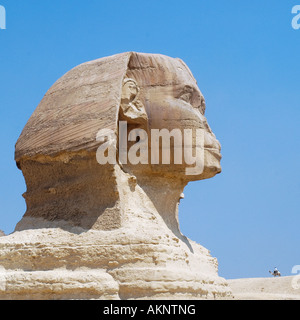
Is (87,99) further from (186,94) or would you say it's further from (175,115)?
(186,94)

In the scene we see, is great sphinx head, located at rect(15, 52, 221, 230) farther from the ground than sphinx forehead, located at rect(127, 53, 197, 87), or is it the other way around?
sphinx forehead, located at rect(127, 53, 197, 87)

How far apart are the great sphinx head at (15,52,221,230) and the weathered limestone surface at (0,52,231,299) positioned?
17 mm

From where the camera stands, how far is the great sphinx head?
858 centimetres

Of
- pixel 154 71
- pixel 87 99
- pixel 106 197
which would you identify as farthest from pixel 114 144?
pixel 154 71

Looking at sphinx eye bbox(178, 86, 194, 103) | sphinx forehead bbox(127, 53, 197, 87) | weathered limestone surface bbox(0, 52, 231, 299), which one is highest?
sphinx forehead bbox(127, 53, 197, 87)

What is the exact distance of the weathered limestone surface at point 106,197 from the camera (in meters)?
7.94

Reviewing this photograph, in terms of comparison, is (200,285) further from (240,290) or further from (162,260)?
(240,290)

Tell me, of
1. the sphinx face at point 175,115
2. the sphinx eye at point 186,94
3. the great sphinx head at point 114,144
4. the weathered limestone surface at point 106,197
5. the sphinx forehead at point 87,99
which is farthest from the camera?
the sphinx eye at point 186,94

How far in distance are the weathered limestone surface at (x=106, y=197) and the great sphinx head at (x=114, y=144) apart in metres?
0.02

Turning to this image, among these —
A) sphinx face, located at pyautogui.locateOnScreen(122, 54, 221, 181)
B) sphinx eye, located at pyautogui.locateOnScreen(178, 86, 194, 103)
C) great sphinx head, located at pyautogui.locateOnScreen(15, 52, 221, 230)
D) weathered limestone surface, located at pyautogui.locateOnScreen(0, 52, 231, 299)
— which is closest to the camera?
weathered limestone surface, located at pyautogui.locateOnScreen(0, 52, 231, 299)

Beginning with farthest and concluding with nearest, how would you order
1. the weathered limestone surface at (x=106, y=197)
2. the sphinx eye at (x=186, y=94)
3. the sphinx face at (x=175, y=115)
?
the sphinx eye at (x=186, y=94) < the sphinx face at (x=175, y=115) < the weathered limestone surface at (x=106, y=197)

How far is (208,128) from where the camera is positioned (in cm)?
988

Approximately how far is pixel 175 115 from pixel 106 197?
176 cm

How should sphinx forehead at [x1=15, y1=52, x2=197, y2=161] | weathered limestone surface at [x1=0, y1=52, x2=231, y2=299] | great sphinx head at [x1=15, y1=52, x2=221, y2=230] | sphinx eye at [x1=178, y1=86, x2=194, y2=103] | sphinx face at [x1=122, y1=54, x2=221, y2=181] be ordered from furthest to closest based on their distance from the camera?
sphinx eye at [x1=178, y1=86, x2=194, y2=103], sphinx face at [x1=122, y1=54, x2=221, y2=181], sphinx forehead at [x1=15, y1=52, x2=197, y2=161], great sphinx head at [x1=15, y1=52, x2=221, y2=230], weathered limestone surface at [x1=0, y1=52, x2=231, y2=299]
